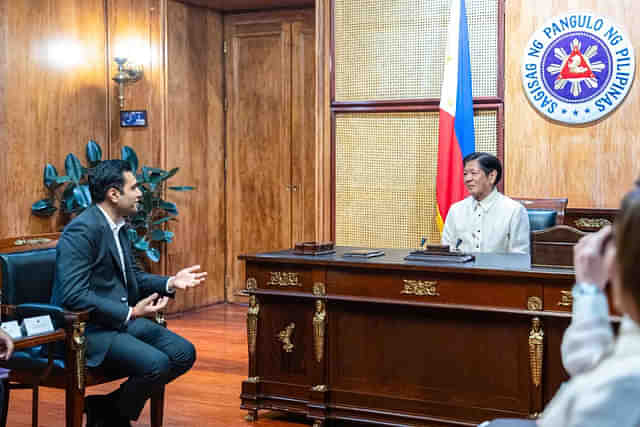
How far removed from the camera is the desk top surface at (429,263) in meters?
3.25

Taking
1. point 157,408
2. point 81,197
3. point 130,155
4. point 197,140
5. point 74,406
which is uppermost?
point 197,140

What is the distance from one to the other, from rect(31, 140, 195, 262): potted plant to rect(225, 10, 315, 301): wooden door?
82cm

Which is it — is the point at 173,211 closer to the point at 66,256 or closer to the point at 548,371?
the point at 66,256

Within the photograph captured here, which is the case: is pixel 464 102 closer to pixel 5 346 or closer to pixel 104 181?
pixel 104 181

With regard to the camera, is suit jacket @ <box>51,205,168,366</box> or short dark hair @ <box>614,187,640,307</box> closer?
short dark hair @ <box>614,187,640,307</box>

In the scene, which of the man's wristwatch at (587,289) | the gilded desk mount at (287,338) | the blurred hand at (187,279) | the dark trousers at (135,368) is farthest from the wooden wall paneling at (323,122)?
the man's wristwatch at (587,289)

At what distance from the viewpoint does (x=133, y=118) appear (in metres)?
6.51

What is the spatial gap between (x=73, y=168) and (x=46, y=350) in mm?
2916

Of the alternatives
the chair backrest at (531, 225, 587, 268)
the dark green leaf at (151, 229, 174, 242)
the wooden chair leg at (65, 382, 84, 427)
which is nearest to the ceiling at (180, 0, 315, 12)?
the dark green leaf at (151, 229, 174, 242)

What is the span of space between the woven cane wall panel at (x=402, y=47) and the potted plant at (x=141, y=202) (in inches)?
64.0

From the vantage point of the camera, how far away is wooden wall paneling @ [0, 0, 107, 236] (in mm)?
5570

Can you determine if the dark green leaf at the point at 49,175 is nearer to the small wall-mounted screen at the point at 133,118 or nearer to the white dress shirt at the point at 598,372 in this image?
the small wall-mounted screen at the point at 133,118

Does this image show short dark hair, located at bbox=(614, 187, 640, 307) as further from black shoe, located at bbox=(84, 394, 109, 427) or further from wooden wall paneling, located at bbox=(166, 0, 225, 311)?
wooden wall paneling, located at bbox=(166, 0, 225, 311)

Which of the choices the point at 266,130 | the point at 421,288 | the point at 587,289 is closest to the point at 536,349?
the point at 421,288
